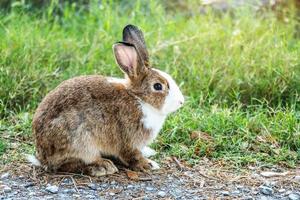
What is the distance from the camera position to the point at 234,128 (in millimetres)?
5695

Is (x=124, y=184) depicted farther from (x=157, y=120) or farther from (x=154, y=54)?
(x=154, y=54)

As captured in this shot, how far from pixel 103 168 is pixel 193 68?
5.85 ft

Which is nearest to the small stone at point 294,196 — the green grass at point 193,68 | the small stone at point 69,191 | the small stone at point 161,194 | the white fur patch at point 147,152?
the green grass at point 193,68

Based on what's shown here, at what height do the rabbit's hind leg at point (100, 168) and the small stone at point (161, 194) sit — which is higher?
the rabbit's hind leg at point (100, 168)

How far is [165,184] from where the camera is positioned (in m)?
5.01

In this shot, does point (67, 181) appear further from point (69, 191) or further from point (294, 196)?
point (294, 196)

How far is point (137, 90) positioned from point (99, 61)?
1672 millimetres

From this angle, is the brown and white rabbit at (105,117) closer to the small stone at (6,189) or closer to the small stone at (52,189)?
the small stone at (52,189)

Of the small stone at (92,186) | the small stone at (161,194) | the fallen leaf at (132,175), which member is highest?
the fallen leaf at (132,175)

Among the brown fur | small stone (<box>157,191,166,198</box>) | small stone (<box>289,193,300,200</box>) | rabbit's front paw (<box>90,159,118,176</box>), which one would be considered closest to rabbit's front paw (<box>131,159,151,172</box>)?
the brown fur

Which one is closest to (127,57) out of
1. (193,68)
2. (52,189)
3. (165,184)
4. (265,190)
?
(165,184)

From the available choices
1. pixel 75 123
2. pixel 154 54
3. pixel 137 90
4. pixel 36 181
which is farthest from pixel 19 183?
pixel 154 54

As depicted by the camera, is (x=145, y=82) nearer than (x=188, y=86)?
Yes

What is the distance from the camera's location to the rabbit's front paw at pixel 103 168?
16.5 ft
